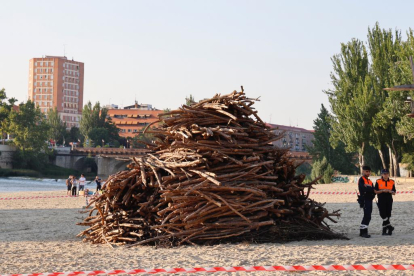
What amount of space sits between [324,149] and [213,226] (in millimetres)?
48656

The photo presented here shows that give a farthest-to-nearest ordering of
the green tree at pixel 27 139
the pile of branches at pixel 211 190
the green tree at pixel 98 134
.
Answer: the green tree at pixel 98 134 < the green tree at pixel 27 139 < the pile of branches at pixel 211 190

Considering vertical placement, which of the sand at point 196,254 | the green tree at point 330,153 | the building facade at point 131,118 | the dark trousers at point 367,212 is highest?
the building facade at point 131,118

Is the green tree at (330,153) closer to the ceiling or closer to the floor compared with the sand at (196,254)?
closer to the ceiling

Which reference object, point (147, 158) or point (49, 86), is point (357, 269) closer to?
point (147, 158)

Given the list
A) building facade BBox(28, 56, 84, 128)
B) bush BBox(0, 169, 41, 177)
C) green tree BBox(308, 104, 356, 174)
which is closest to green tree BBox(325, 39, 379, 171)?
green tree BBox(308, 104, 356, 174)

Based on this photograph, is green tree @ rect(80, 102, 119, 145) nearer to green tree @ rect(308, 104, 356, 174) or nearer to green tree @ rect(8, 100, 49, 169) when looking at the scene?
green tree @ rect(8, 100, 49, 169)

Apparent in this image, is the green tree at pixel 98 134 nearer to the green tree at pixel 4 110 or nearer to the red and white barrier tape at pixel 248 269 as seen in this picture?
the green tree at pixel 4 110

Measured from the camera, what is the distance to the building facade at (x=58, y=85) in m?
170

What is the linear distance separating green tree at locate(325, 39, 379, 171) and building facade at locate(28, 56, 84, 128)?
12852 cm

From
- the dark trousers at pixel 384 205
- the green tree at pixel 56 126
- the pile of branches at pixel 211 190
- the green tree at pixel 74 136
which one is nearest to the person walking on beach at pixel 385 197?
the dark trousers at pixel 384 205

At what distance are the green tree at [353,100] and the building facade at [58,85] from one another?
12852 centimetres

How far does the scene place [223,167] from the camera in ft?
36.0

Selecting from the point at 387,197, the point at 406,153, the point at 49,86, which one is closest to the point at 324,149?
the point at 406,153

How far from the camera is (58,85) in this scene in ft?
555
